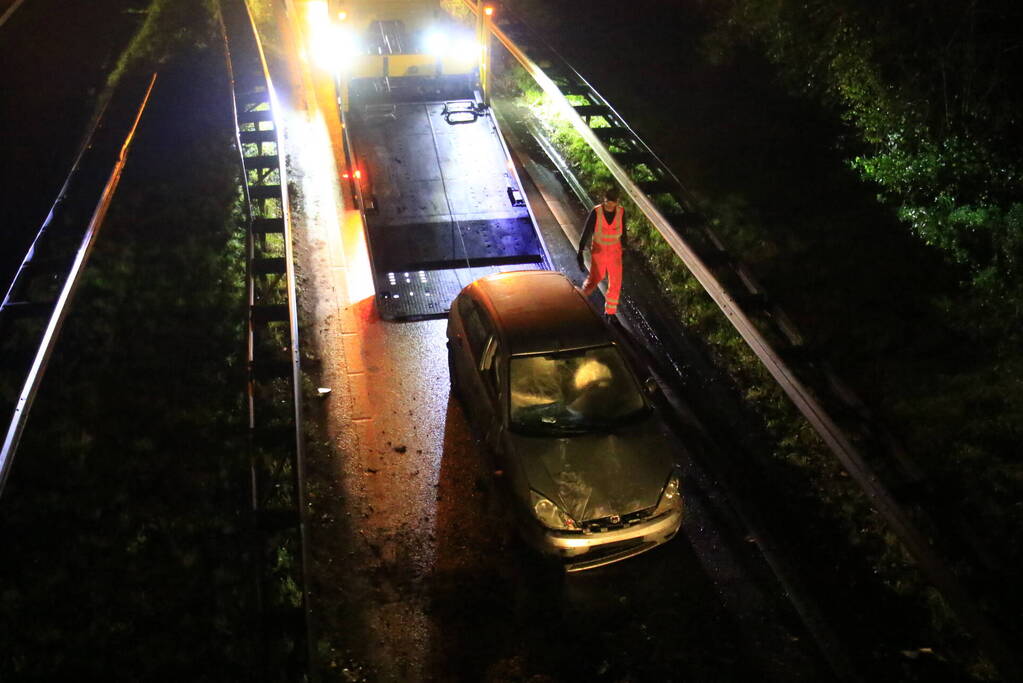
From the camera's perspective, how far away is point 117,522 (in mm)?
6305

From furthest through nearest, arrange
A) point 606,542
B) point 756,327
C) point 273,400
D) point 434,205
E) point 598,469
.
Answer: point 434,205 → point 756,327 → point 273,400 → point 598,469 → point 606,542

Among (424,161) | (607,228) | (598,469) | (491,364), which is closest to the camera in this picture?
(598,469)

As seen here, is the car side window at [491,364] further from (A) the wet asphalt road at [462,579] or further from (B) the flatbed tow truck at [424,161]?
(B) the flatbed tow truck at [424,161]

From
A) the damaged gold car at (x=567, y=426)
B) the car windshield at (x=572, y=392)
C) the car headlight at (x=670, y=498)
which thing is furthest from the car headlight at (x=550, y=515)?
the car headlight at (x=670, y=498)

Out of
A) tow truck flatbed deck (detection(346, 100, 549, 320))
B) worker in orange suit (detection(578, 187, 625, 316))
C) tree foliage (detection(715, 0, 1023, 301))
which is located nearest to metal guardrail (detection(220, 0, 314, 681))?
tow truck flatbed deck (detection(346, 100, 549, 320))

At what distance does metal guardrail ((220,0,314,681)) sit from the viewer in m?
5.32

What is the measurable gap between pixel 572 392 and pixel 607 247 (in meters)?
3.22

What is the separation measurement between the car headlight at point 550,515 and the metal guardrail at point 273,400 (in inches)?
72.3

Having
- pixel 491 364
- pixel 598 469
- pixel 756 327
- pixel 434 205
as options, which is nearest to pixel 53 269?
pixel 434 205

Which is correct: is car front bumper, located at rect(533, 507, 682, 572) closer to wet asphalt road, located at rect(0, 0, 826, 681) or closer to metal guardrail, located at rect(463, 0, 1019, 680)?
wet asphalt road, located at rect(0, 0, 826, 681)

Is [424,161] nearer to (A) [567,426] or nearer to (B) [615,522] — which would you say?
(A) [567,426]

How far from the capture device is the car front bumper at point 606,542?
585 centimetres

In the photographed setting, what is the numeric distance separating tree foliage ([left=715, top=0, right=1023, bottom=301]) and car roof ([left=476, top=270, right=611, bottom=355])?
200 inches

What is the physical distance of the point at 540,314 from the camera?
7027 millimetres
